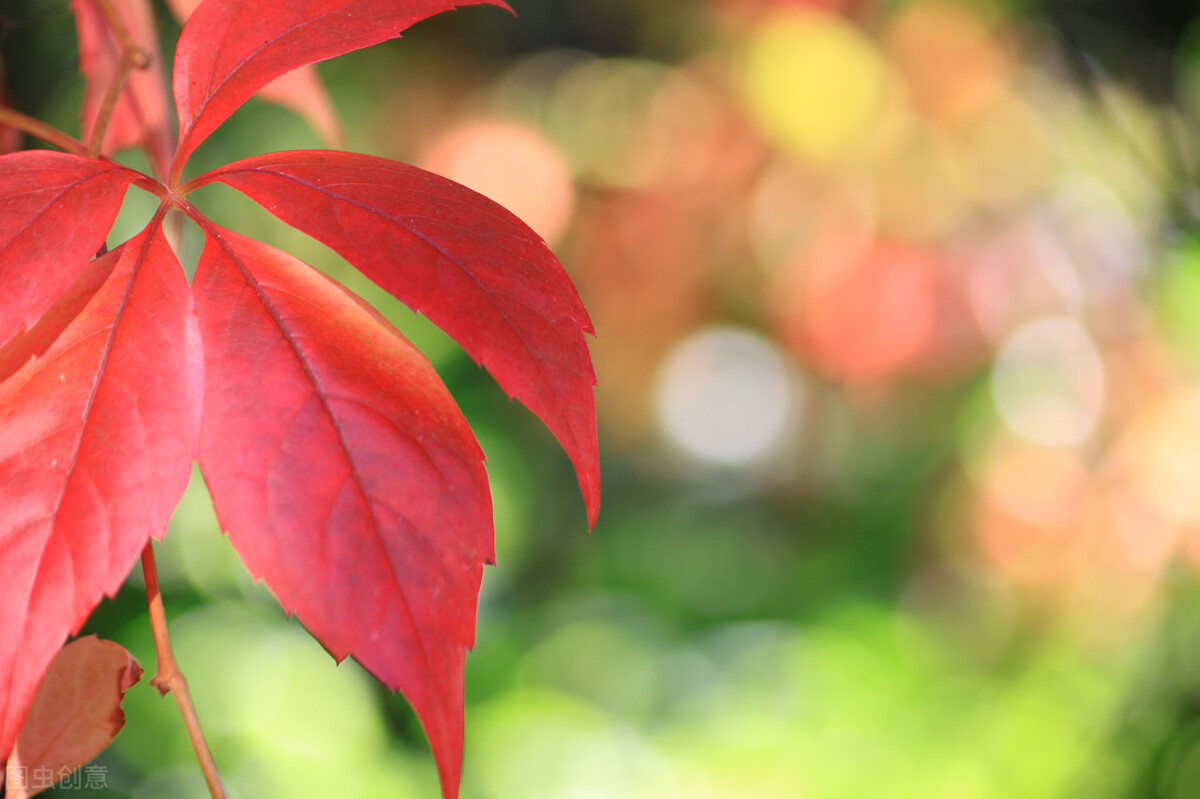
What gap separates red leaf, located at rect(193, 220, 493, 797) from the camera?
15 cm

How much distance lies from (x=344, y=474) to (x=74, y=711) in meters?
0.10

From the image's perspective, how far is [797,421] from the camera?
1.66 meters

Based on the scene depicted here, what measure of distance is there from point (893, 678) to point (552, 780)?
1.66 feet

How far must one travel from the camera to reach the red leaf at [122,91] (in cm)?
32

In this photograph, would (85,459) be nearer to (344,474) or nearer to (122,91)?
(344,474)

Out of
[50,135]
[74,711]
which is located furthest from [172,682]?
[50,135]

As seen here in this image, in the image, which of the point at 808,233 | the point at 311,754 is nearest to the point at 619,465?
the point at 808,233

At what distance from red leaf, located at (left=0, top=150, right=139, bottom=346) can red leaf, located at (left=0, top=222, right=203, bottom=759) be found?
11mm

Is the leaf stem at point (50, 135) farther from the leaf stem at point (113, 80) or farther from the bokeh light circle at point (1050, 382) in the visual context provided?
the bokeh light circle at point (1050, 382)

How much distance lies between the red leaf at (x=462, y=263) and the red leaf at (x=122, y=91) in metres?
0.16

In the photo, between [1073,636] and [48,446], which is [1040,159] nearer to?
[1073,636]

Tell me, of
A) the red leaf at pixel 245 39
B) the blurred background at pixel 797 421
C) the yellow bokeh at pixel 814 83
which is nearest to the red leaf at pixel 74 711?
the red leaf at pixel 245 39

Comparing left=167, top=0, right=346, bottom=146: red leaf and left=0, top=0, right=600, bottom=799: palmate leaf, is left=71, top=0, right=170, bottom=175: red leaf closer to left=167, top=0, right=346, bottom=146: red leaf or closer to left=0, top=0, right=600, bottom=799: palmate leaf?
left=167, top=0, right=346, bottom=146: red leaf

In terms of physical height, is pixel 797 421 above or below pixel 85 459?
above
